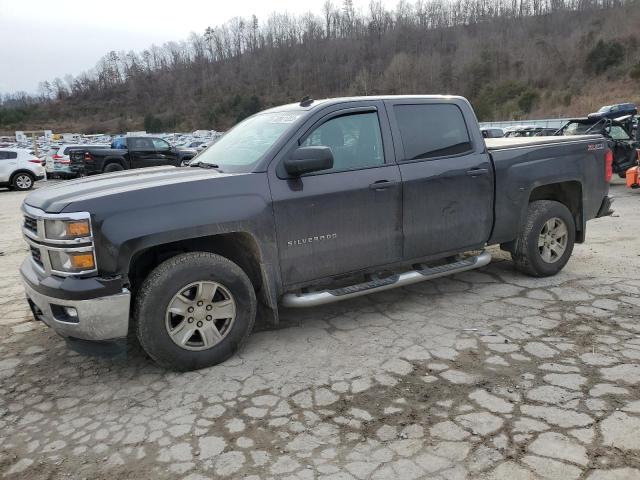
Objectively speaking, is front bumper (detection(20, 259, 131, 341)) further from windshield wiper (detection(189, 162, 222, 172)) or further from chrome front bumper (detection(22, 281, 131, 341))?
windshield wiper (detection(189, 162, 222, 172))

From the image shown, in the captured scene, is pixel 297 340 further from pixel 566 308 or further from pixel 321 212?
pixel 566 308

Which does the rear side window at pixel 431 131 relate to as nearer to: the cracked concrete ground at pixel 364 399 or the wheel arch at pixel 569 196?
the wheel arch at pixel 569 196

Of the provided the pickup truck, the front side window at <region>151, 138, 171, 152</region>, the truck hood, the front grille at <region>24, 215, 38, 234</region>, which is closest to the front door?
the truck hood

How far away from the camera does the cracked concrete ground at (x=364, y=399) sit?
2.69m

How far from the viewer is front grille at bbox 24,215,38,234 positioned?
353cm

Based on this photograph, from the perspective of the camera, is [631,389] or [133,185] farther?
[133,185]

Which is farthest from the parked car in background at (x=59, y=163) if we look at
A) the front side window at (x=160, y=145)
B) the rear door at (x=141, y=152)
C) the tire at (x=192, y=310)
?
the tire at (x=192, y=310)

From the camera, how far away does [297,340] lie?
4207 mm

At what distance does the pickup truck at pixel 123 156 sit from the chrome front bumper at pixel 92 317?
15408 millimetres

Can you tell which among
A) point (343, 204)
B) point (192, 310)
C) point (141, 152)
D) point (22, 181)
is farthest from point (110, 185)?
point (22, 181)

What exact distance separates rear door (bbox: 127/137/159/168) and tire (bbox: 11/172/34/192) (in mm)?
3928

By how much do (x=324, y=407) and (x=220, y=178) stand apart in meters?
1.74

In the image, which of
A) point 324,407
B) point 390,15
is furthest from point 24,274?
point 390,15

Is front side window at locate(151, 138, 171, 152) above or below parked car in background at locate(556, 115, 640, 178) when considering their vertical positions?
above
